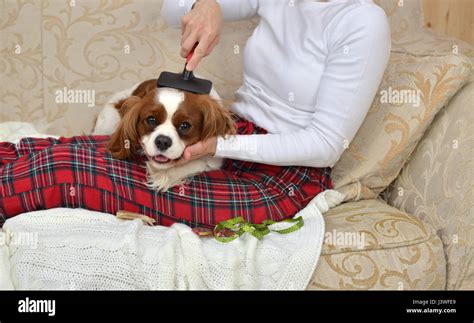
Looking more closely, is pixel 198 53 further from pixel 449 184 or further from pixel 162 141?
pixel 449 184

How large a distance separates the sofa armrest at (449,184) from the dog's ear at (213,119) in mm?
492

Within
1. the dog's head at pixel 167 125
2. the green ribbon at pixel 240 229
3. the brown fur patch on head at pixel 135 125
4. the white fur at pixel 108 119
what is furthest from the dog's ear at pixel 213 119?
the white fur at pixel 108 119

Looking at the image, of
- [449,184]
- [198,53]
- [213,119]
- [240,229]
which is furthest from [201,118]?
[449,184]

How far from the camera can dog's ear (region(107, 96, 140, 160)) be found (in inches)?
57.7

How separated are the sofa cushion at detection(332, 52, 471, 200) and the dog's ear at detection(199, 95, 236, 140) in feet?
1.15

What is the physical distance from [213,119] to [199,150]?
0.08 m

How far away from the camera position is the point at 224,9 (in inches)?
68.0

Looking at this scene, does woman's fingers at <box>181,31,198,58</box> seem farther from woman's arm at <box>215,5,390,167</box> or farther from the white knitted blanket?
the white knitted blanket

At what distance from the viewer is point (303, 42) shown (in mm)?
1561

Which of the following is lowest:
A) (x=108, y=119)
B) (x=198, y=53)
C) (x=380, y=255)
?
(x=380, y=255)

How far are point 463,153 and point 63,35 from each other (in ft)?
4.19

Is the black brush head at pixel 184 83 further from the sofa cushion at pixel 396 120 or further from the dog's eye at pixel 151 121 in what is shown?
the sofa cushion at pixel 396 120

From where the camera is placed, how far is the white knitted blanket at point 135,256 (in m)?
1.23
